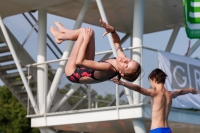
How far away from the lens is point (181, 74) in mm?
16391

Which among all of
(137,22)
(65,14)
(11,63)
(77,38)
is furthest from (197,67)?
(77,38)

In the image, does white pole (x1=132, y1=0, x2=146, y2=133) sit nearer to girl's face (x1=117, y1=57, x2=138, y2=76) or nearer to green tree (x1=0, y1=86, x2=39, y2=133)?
girl's face (x1=117, y1=57, x2=138, y2=76)

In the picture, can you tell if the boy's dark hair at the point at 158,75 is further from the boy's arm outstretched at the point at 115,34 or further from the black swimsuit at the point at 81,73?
the black swimsuit at the point at 81,73

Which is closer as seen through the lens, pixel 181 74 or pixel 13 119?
pixel 181 74

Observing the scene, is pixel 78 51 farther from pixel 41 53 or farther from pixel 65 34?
pixel 41 53

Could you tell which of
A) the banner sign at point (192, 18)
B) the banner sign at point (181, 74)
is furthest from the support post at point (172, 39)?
the banner sign at point (192, 18)

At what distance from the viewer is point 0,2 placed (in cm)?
1833

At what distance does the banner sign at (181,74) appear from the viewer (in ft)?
52.9

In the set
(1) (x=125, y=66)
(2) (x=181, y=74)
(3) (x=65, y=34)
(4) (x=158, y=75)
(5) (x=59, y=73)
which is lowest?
(1) (x=125, y=66)

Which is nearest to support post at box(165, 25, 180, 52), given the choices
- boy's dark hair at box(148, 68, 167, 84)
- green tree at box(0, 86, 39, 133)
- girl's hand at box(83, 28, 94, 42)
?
boy's dark hair at box(148, 68, 167, 84)

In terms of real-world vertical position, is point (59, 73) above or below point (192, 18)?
below

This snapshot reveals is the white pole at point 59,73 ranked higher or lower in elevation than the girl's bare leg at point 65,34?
higher

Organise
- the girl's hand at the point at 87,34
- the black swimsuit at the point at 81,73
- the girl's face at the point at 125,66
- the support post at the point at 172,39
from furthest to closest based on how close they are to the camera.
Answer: the support post at the point at 172,39 → the black swimsuit at the point at 81,73 → the girl's hand at the point at 87,34 → the girl's face at the point at 125,66

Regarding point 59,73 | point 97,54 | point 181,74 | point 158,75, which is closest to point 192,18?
point 181,74
